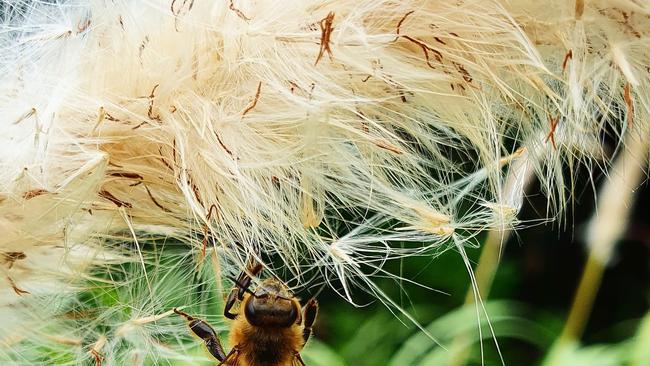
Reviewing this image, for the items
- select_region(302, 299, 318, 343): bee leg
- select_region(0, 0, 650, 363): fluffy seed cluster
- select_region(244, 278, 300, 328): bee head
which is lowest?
select_region(302, 299, 318, 343): bee leg

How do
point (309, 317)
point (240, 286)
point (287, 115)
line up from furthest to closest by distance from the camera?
point (309, 317) < point (240, 286) < point (287, 115)

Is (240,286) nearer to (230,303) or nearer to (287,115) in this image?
(230,303)

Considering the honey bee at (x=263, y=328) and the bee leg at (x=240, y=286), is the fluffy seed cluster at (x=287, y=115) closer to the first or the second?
the bee leg at (x=240, y=286)

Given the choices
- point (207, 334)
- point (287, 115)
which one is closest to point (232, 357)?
point (207, 334)

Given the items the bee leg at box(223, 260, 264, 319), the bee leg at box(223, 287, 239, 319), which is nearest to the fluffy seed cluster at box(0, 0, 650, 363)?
the bee leg at box(223, 260, 264, 319)

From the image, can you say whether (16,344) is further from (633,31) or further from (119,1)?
(633,31)

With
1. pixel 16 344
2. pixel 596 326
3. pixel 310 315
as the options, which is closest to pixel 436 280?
pixel 596 326

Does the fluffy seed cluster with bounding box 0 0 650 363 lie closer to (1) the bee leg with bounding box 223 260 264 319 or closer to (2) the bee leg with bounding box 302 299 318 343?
(1) the bee leg with bounding box 223 260 264 319

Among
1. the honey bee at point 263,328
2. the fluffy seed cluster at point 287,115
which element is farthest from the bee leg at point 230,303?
the fluffy seed cluster at point 287,115
